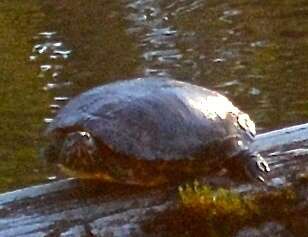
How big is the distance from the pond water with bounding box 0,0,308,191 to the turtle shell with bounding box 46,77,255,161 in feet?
8.83

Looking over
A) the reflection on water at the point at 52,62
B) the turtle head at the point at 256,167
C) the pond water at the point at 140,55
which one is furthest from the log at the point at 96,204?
the reflection on water at the point at 52,62

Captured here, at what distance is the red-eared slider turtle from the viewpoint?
10.2ft

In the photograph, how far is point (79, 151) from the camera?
312 cm

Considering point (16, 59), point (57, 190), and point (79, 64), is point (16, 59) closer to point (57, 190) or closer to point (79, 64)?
point (79, 64)

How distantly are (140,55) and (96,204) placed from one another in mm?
5390

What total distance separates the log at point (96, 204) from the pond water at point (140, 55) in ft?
8.96

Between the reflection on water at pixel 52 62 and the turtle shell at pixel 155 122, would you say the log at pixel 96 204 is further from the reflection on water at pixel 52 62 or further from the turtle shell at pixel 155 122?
the reflection on water at pixel 52 62

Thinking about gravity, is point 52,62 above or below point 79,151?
below

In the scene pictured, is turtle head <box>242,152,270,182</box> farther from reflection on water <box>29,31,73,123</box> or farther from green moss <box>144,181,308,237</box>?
reflection on water <box>29,31,73,123</box>

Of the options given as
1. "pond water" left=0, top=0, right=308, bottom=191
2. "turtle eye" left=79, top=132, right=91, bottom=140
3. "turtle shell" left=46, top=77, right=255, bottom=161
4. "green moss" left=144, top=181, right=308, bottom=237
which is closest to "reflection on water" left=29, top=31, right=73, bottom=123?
"pond water" left=0, top=0, right=308, bottom=191

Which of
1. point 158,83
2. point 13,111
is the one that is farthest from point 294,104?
point 158,83

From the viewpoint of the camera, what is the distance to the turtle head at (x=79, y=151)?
3.12m

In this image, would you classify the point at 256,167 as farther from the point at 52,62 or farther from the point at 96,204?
the point at 52,62

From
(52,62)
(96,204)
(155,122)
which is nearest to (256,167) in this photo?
(155,122)
